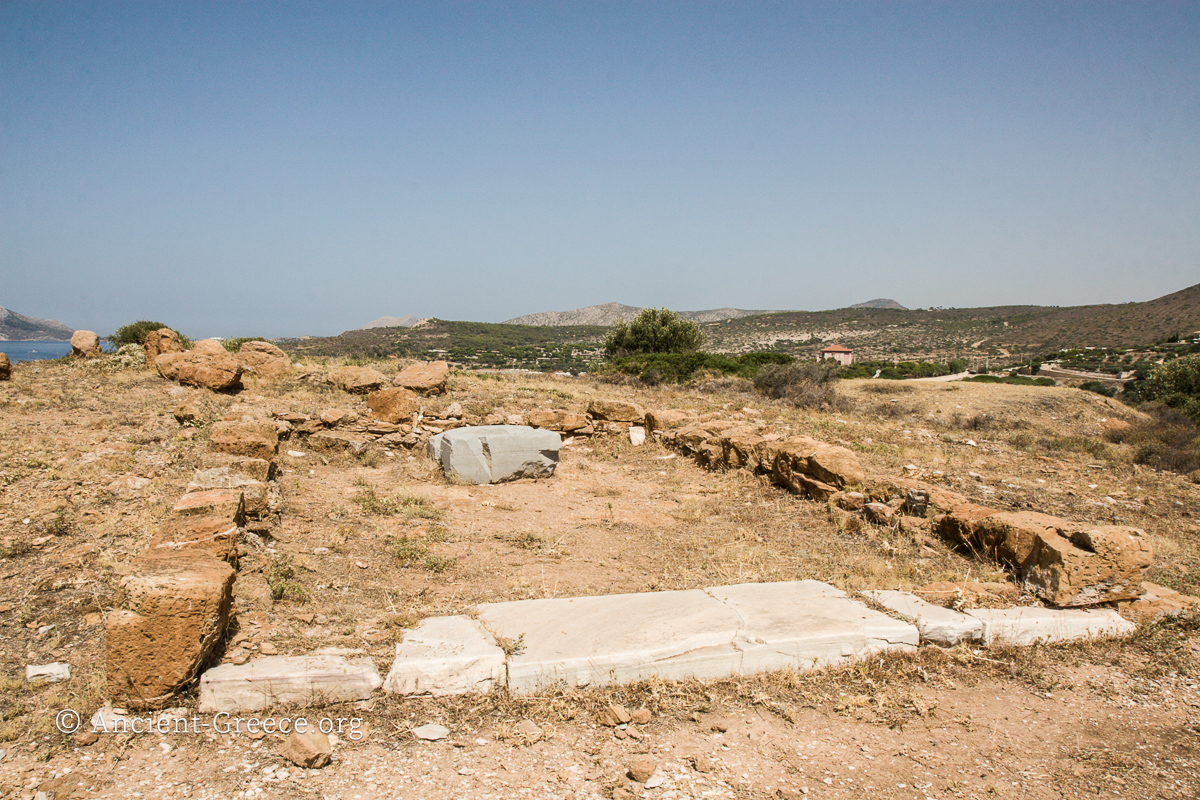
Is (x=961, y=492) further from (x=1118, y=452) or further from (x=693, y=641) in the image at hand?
(x=1118, y=452)

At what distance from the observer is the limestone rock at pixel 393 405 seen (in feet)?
35.3

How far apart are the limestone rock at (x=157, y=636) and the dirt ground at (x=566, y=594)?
0.18 meters

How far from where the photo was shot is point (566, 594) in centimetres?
479

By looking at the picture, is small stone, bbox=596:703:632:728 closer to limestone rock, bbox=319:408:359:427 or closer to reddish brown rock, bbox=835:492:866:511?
reddish brown rock, bbox=835:492:866:511

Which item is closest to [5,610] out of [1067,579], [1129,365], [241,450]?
[241,450]

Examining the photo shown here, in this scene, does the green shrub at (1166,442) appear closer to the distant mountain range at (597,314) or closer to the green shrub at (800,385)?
the green shrub at (800,385)

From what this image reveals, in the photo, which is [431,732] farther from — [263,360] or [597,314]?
[597,314]

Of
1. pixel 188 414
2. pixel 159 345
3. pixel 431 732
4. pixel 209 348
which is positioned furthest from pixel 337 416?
pixel 431 732

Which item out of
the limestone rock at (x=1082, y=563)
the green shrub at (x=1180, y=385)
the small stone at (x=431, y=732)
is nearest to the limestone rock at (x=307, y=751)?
the small stone at (x=431, y=732)

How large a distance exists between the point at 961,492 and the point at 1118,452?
739cm

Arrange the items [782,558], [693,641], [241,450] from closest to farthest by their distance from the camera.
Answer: [693,641]
[782,558]
[241,450]

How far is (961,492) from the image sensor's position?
7941 millimetres

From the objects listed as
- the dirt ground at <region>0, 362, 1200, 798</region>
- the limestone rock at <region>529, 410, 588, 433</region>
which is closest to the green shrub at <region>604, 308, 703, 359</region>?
the limestone rock at <region>529, 410, 588, 433</region>

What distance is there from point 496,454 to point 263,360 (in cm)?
753
